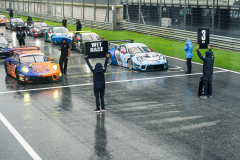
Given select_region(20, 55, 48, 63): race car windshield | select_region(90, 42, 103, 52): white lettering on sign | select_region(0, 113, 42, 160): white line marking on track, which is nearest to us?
select_region(0, 113, 42, 160): white line marking on track

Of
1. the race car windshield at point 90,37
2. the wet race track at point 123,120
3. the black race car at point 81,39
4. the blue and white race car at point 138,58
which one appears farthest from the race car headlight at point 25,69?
the race car windshield at point 90,37

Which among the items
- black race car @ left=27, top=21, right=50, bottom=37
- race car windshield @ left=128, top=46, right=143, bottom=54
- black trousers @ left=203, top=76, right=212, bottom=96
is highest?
black race car @ left=27, top=21, right=50, bottom=37

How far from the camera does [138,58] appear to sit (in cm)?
1761

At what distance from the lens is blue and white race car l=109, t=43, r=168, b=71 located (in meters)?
17.5

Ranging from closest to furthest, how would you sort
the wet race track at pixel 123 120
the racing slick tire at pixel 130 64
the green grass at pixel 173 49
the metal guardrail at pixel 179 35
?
1. the wet race track at pixel 123 120
2. the racing slick tire at pixel 130 64
3. the green grass at pixel 173 49
4. the metal guardrail at pixel 179 35

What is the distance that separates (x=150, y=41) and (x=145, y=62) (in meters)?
12.3

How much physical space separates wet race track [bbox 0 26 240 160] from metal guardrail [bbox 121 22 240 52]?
8.54 m

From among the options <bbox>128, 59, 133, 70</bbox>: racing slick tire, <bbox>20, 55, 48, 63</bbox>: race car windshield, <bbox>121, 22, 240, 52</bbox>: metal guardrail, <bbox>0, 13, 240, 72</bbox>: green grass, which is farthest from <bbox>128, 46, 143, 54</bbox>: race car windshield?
<bbox>121, 22, 240, 52</bbox>: metal guardrail

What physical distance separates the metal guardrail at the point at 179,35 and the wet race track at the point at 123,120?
8.54 meters

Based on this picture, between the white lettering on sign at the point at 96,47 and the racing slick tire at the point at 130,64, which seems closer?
the white lettering on sign at the point at 96,47

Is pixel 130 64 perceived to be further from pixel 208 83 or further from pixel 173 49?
pixel 173 49

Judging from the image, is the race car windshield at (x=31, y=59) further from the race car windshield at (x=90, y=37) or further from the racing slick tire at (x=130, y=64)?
→ the race car windshield at (x=90, y=37)

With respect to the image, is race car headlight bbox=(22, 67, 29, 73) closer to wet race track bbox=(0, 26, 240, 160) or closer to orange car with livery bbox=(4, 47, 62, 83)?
orange car with livery bbox=(4, 47, 62, 83)

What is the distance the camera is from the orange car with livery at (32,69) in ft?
48.4
